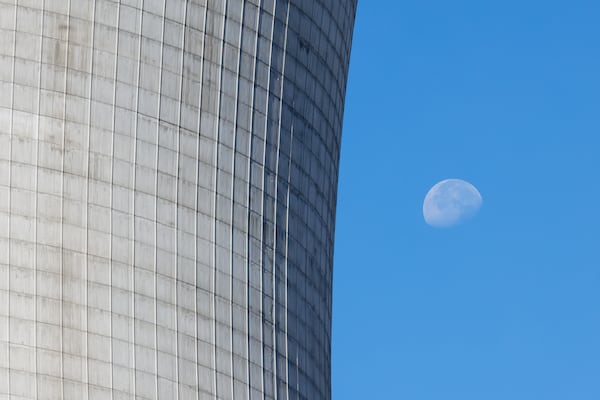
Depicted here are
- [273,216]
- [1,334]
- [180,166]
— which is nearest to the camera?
[1,334]

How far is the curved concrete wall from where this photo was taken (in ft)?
101

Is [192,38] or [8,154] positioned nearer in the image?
[8,154]

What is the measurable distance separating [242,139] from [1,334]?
8.12m

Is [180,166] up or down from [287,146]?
down

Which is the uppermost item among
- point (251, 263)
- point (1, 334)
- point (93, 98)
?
point (93, 98)

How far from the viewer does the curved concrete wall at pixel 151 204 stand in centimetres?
3084

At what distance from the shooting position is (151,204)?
3212 cm

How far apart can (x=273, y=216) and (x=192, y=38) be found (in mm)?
5159

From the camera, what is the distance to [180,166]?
32562mm

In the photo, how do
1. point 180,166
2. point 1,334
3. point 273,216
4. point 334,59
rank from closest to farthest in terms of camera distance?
1. point 1,334
2. point 180,166
3. point 273,216
4. point 334,59

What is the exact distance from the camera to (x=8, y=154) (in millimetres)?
30719

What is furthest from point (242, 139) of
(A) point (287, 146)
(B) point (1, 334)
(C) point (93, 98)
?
(B) point (1, 334)

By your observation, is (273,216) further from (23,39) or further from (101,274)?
(23,39)

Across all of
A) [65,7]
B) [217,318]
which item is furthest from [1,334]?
[65,7]
